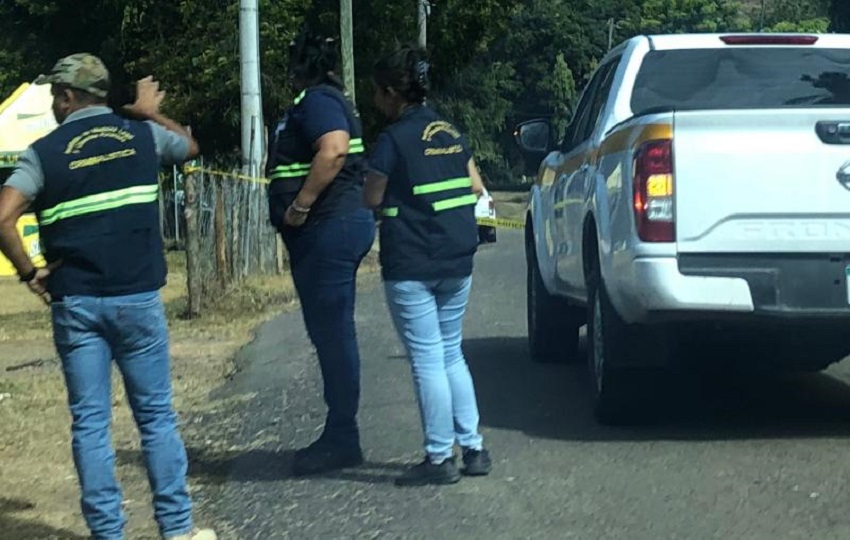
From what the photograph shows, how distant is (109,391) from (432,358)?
5.06ft

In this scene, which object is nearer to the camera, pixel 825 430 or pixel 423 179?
pixel 423 179

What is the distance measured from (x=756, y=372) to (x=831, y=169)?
327 centimetres

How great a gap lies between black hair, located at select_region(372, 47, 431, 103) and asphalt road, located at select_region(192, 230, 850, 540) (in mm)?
1685

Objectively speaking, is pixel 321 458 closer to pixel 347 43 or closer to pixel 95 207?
pixel 95 207

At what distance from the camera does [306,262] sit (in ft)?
24.1

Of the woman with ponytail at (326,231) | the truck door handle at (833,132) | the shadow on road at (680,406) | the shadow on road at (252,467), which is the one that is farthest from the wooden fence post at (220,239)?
the truck door handle at (833,132)

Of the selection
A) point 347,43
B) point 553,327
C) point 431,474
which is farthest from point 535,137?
point 347,43

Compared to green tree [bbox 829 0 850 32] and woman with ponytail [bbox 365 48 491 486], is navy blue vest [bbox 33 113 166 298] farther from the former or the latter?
green tree [bbox 829 0 850 32]

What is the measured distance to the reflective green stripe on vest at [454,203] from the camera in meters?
6.98

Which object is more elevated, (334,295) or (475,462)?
(334,295)

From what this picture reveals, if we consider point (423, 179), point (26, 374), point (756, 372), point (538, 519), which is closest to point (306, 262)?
point (423, 179)

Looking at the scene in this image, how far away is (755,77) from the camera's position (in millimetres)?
9117

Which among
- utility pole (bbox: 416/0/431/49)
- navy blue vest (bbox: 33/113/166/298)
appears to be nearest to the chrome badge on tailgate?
navy blue vest (bbox: 33/113/166/298)

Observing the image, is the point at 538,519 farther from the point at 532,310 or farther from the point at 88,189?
the point at 532,310
